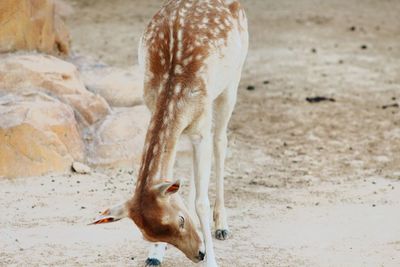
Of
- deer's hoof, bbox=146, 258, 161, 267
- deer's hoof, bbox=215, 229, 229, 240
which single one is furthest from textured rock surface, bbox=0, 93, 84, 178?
deer's hoof, bbox=146, 258, 161, 267

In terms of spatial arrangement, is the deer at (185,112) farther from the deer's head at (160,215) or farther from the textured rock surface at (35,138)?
the textured rock surface at (35,138)

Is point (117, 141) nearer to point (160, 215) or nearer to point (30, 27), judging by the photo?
point (30, 27)

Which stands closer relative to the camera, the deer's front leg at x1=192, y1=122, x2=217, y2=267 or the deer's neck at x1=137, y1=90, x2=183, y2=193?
the deer's neck at x1=137, y1=90, x2=183, y2=193

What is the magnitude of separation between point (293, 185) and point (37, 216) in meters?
2.29

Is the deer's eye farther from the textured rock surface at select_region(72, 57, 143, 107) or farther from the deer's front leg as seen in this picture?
the textured rock surface at select_region(72, 57, 143, 107)

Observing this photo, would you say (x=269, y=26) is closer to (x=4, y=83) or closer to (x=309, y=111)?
(x=309, y=111)

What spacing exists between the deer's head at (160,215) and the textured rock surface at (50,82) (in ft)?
10.2

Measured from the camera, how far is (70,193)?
743 centimetres

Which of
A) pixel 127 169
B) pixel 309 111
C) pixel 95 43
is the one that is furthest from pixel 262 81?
pixel 127 169

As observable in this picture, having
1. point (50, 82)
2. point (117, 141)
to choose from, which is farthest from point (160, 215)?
point (50, 82)

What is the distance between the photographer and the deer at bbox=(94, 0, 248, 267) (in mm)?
5297

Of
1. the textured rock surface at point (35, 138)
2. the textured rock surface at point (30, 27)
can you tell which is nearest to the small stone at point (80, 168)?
the textured rock surface at point (35, 138)

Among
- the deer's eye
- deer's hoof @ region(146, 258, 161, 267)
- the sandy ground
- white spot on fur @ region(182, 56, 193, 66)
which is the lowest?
the sandy ground

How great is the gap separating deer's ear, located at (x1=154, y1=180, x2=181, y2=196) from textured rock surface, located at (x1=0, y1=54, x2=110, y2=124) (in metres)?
3.20
